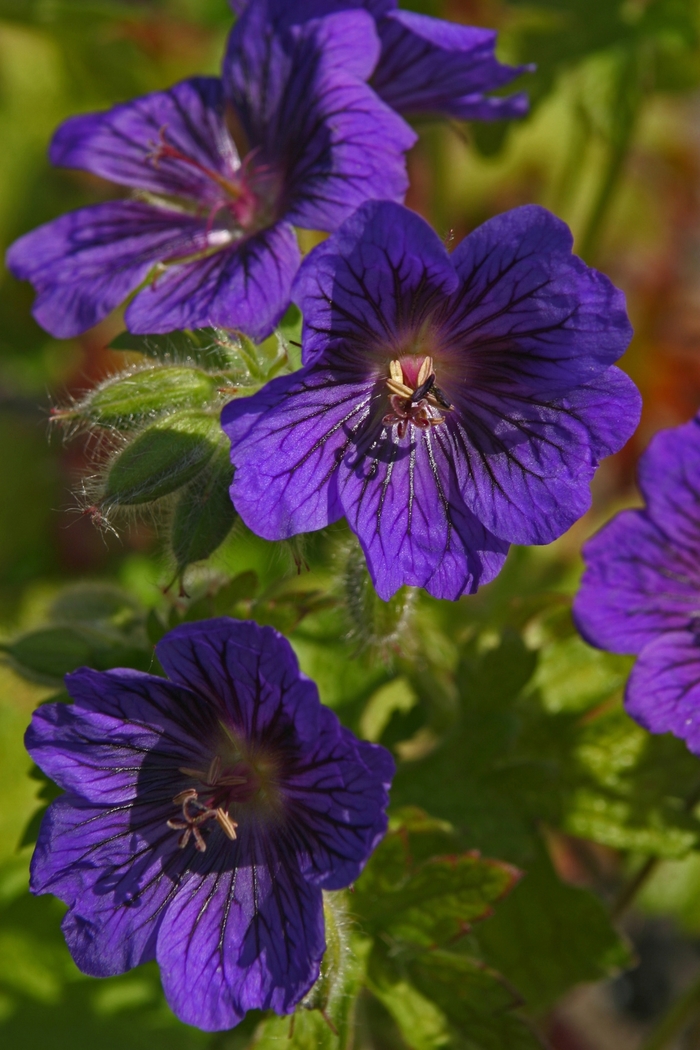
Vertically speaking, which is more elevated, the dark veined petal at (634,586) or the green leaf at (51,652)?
the dark veined petal at (634,586)

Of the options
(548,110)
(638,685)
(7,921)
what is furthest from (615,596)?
(548,110)

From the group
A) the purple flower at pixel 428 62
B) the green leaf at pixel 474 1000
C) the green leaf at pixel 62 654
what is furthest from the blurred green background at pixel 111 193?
the green leaf at pixel 474 1000

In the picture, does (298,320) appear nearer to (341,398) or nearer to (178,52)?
(341,398)

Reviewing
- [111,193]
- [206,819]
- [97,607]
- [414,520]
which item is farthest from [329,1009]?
[111,193]

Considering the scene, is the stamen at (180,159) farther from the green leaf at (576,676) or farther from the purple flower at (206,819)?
the green leaf at (576,676)

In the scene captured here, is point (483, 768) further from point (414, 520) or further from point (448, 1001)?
point (414, 520)

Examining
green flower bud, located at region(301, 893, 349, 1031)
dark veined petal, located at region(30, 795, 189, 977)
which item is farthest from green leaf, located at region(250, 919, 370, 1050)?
dark veined petal, located at region(30, 795, 189, 977)

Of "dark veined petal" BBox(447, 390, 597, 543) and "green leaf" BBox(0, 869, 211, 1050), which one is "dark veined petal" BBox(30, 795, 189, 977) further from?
"green leaf" BBox(0, 869, 211, 1050)
